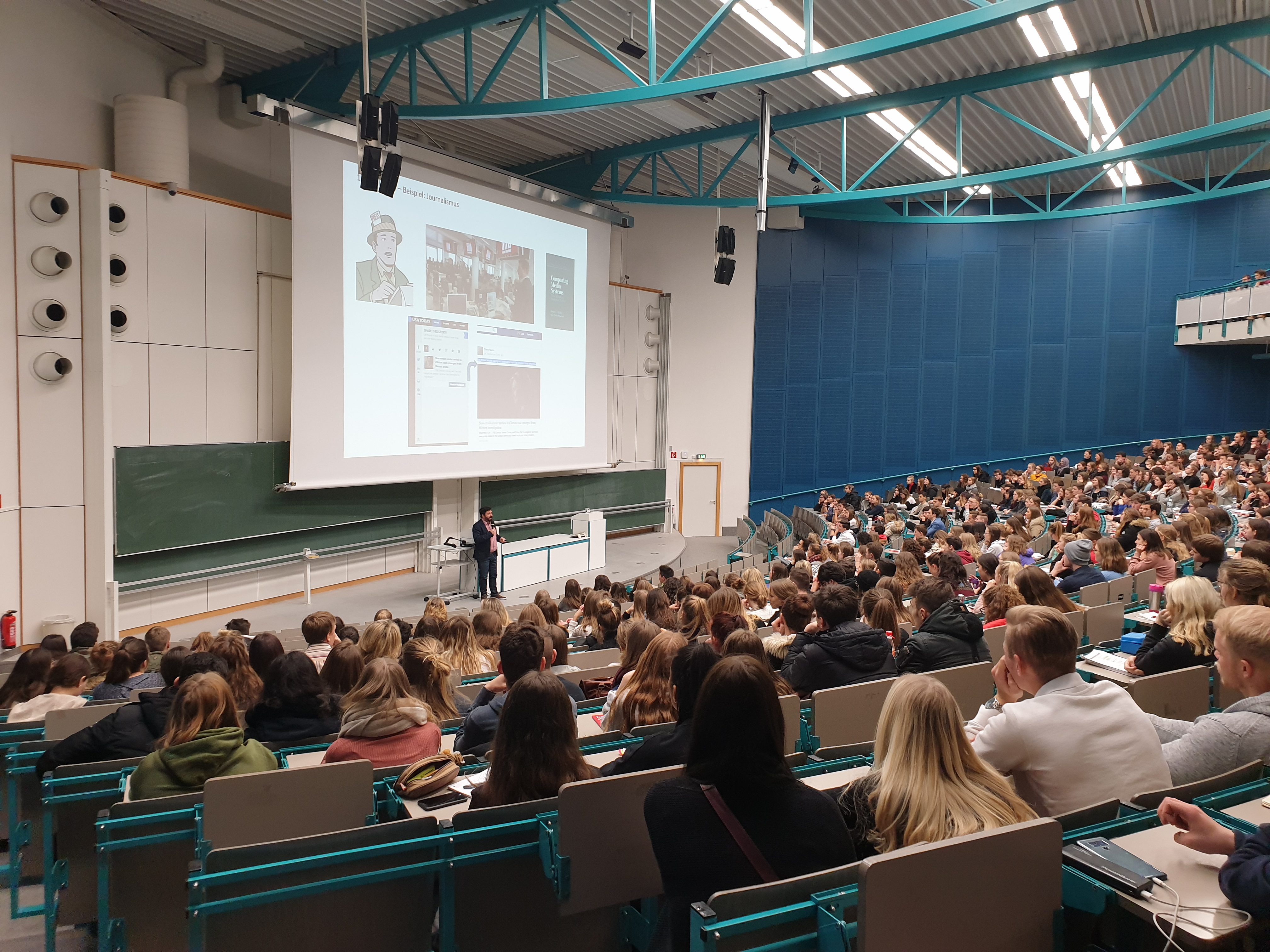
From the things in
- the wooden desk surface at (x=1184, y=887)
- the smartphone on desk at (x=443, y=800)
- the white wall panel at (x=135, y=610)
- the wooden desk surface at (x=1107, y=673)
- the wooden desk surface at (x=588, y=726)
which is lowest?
the white wall panel at (x=135, y=610)

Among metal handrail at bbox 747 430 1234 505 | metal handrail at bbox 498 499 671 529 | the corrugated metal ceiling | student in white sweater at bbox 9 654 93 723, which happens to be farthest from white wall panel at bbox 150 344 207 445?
metal handrail at bbox 747 430 1234 505

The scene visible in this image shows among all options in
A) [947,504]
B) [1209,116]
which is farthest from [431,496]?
[1209,116]

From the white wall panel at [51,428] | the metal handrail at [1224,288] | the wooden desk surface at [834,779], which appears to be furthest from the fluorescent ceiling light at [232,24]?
the metal handrail at [1224,288]

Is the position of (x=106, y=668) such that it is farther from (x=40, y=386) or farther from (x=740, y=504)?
(x=740, y=504)

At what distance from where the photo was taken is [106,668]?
5.33m

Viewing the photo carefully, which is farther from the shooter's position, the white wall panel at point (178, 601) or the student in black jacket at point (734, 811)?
the white wall panel at point (178, 601)

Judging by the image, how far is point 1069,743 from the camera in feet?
8.12

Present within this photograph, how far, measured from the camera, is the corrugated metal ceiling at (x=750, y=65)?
9.91 m

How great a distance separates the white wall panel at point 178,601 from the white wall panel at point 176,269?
2.82m

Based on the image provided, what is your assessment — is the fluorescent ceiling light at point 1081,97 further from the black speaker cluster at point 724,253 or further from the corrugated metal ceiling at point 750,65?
the black speaker cluster at point 724,253

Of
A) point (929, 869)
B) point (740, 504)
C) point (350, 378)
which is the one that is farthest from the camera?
point (740, 504)

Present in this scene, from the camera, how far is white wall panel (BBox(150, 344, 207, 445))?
973 centimetres

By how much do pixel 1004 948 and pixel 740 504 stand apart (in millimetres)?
17932

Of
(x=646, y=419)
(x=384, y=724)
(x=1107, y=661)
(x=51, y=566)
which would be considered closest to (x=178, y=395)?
(x=51, y=566)
